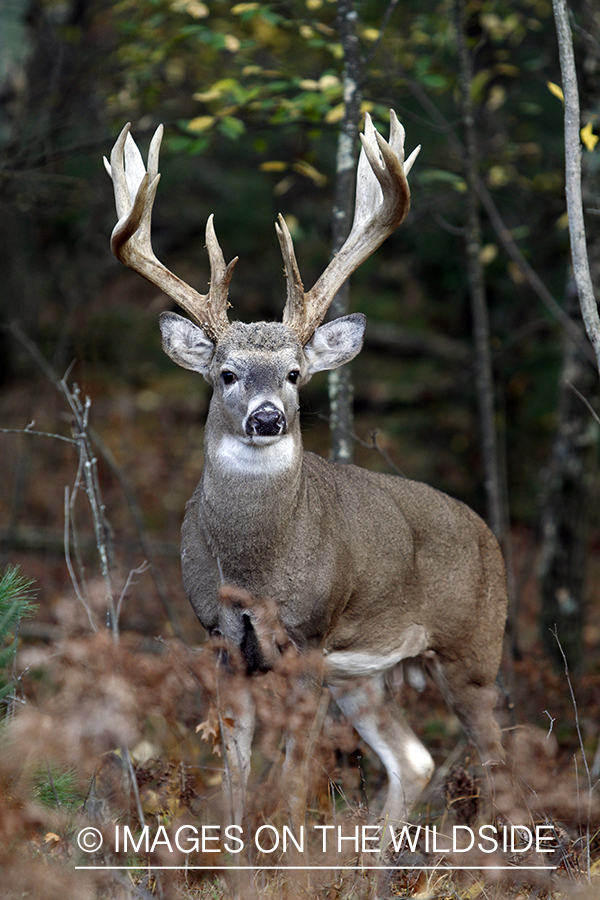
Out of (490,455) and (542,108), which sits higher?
(542,108)

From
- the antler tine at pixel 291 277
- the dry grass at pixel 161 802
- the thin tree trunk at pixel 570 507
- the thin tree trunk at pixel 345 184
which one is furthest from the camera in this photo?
the thin tree trunk at pixel 570 507

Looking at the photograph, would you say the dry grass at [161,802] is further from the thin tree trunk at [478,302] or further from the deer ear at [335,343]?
the thin tree trunk at [478,302]

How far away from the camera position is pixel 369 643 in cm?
517

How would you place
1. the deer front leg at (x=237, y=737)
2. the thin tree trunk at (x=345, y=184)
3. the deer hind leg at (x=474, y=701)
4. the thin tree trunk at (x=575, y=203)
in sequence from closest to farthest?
the deer front leg at (x=237, y=737)
the thin tree trunk at (x=575, y=203)
the deer hind leg at (x=474, y=701)
the thin tree trunk at (x=345, y=184)

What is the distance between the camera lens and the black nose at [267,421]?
4.22m

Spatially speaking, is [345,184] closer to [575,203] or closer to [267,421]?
[575,203]

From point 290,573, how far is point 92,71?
242 inches

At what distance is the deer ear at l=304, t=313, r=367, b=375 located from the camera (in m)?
4.94

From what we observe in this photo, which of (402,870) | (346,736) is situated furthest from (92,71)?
(402,870)

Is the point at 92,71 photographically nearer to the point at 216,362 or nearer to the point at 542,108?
the point at 542,108

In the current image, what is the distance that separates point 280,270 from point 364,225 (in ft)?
19.5

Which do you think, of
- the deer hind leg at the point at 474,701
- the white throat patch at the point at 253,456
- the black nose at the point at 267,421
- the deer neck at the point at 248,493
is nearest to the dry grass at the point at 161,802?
the deer hind leg at the point at 474,701

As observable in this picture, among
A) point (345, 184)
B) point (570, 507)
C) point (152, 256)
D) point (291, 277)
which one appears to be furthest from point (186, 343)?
point (570, 507)

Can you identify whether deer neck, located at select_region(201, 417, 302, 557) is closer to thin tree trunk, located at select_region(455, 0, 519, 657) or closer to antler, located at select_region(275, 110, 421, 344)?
antler, located at select_region(275, 110, 421, 344)
